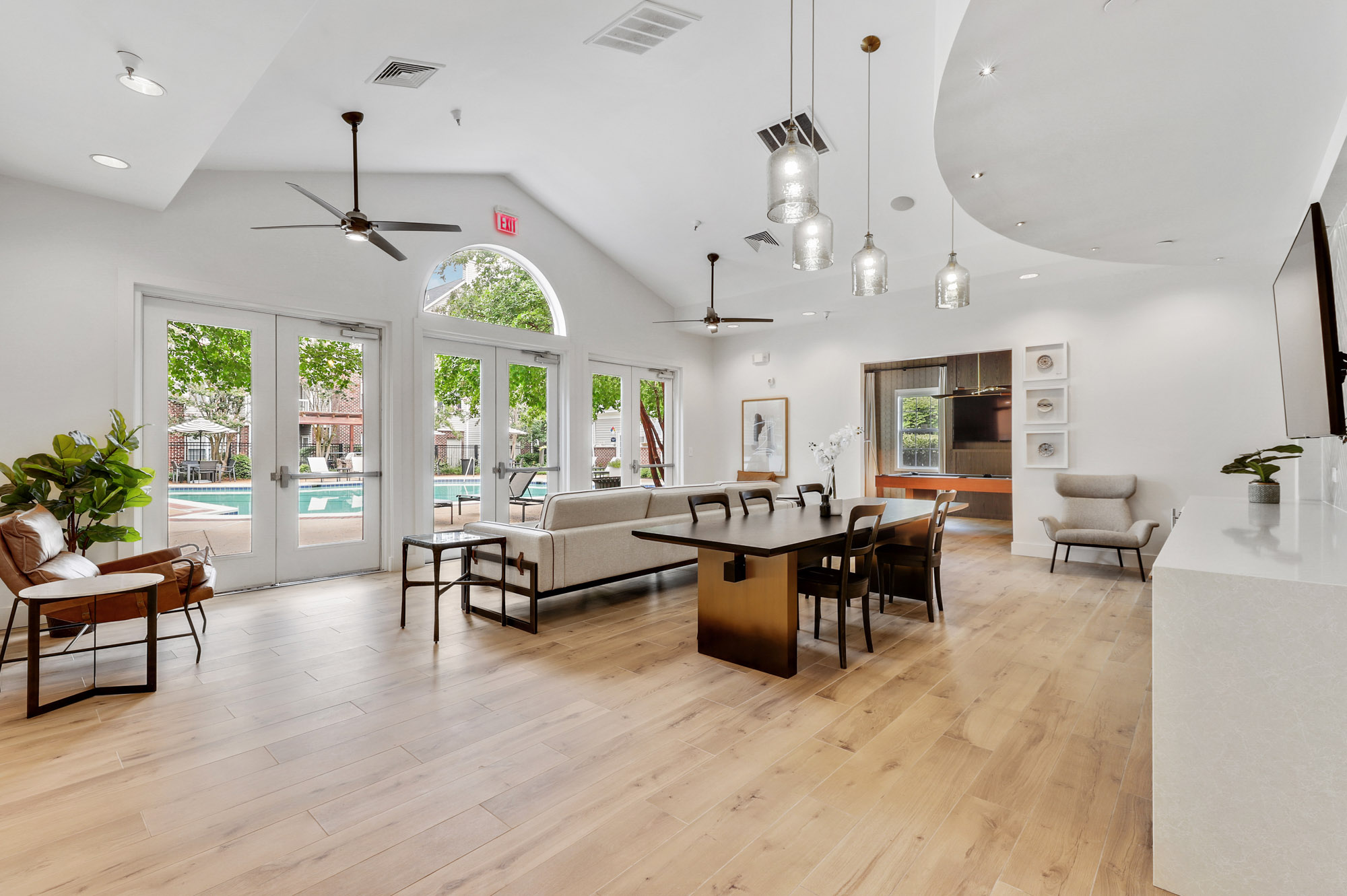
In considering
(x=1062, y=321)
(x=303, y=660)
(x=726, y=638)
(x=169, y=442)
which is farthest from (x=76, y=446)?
(x=1062, y=321)

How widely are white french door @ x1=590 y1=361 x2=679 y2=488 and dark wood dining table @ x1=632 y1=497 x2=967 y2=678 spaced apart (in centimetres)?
459

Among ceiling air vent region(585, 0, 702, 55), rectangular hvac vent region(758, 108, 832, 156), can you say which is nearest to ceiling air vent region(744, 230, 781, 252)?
rectangular hvac vent region(758, 108, 832, 156)

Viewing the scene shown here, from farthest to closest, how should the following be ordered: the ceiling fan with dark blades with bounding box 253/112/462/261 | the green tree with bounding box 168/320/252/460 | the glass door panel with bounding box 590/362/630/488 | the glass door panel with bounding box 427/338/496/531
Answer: the glass door panel with bounding box 590/362/630/488 < the glass door panel with bounding box 427/338/496/531 < the green tree with bounding box 168/320/252/460 < the ceiling fan with dark blades with bounding box 253/112/462/261

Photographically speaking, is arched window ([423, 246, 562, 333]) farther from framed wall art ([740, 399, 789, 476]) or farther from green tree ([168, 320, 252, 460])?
framed wall art ([740, 399, 789, 476])

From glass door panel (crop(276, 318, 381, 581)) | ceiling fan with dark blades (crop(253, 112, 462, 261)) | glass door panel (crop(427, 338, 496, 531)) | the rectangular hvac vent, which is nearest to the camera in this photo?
ceiling fan with dark blades (crop(253, 112, 462, 261))

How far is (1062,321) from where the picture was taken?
6.56m

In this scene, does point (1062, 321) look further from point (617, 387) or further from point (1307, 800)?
point (1307, 800)

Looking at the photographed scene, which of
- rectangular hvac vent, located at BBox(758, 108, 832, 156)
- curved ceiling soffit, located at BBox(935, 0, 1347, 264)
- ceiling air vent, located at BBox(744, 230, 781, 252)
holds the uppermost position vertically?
rectangular hvac vent, located at BBox(758, 108, 832, 156)

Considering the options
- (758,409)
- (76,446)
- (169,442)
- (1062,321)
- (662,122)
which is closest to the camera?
(76,446)

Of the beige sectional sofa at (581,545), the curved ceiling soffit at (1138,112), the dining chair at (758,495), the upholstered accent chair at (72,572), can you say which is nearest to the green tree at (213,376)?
the upholstered accent chair at (72,572)

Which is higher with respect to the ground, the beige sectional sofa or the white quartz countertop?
the white quartz countertop

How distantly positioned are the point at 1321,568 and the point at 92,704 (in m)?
4.61

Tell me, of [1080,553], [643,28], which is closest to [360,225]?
[643,28]

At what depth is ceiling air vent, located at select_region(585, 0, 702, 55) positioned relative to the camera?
4066mm
